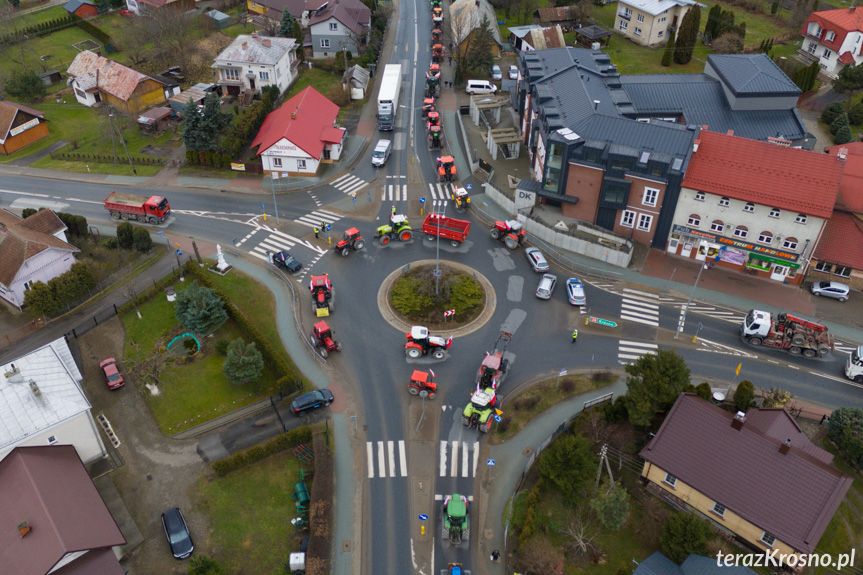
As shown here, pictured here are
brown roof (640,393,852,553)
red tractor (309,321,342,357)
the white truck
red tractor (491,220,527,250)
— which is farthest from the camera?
the white truck

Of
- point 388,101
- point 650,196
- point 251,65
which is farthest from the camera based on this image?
point 251,65

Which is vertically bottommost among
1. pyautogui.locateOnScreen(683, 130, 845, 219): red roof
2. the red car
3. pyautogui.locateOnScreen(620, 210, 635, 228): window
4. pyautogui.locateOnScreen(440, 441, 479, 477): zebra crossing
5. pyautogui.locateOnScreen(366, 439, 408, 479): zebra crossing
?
pyautogui.locateOnScreen(366, 439, 408, 479): zebra crossing

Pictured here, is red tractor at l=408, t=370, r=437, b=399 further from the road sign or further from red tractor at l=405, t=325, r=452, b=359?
the road sign

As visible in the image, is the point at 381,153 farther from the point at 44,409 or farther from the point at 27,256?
the point at 44,409

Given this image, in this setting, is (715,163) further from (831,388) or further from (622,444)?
(622,444)

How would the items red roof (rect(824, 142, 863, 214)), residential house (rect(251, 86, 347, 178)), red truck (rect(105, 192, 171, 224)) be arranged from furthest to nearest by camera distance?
residential house (rect(251, 86, 347, 178)) → red truck (rect(105, 192, 171, 224)) → red roof (rect(824, 142, 863, 214))

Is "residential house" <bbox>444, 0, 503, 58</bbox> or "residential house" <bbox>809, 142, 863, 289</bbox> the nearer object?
"residential house" <bbox>809, 142, 863, 289</bbox>

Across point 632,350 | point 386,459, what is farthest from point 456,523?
point 632,350

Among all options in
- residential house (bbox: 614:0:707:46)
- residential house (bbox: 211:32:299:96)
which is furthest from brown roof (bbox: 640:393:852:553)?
residential house (bbox: 614:0:707:46)
